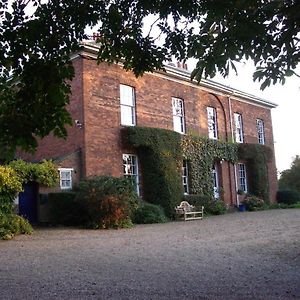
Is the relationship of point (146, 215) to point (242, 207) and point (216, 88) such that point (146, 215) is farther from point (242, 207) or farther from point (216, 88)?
point (216, 88)

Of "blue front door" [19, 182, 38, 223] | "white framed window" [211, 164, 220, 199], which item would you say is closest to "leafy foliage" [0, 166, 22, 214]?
"blue front door" [19, 182, 38, 223]

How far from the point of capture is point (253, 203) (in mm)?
27750

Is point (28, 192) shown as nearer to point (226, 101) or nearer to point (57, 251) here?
point (57, 251)

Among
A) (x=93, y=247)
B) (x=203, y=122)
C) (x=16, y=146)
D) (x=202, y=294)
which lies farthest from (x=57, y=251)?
(x=203, y=122)

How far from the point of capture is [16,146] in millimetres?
4438

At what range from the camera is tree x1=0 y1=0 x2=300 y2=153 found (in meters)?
4.40

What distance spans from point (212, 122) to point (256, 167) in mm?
4607

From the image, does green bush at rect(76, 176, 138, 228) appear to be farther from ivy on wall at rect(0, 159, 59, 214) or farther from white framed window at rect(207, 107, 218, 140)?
white framed window at rect(207, 107, 218, 140)

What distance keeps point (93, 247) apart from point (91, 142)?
9.28m

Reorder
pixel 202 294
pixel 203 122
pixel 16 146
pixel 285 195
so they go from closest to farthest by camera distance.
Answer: pixel 16 146
pixel 202 294
pixel 203 122
pixel 285 195

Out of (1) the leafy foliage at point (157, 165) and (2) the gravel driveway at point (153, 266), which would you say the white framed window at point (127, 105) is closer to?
(1) the leafy foliage at point (157, 165)

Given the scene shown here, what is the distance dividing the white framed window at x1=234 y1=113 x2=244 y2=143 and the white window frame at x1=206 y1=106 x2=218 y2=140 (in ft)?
7.62

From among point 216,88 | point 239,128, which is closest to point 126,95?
point 216,88

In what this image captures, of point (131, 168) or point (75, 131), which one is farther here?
point (131, 168)
